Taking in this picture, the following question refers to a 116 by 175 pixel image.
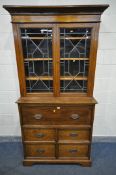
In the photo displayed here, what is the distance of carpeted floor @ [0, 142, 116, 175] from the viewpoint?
1.97 meters

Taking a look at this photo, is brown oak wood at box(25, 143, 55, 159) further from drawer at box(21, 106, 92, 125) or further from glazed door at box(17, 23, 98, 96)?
glazed door at box(17, 23, 98, 96)

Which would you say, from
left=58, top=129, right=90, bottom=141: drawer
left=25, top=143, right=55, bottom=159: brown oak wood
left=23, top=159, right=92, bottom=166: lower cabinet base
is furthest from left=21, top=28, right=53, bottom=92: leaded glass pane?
left=23, top=159, right=92, bottom=166: lower cabinet base

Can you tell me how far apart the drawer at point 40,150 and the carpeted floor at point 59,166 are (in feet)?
0.51

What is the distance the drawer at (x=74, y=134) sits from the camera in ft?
6.27

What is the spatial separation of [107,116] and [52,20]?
5.45ft

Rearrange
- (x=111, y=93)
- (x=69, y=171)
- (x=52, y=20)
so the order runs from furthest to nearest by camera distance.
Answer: (x=111, y=93)
(x=69, y=171)
(x=52, y=20)

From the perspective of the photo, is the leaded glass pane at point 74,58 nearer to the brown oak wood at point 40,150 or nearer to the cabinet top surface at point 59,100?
the cabinet top surface at point 59,100

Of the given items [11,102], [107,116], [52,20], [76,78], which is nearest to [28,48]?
[52,20]

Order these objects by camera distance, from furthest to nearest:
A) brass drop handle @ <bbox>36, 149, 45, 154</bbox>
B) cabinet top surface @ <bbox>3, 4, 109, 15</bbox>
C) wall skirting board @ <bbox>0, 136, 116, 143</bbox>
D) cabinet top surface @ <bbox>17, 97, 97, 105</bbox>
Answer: wall skirting board @ <bbox>0, 136, 116, 143</bbox>
brass drop handle @ <bbox>36, 149, 45, 154</bbox>
cabinet top surface @ <bbox>17, 97, 97, 105</bbox>
cabinet top surface @ <bbox>3, 4, 109, 15</bbox>

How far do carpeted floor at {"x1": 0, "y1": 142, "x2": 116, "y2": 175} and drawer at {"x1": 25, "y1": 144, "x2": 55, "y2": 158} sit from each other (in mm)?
157

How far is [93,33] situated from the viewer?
62.5 inches

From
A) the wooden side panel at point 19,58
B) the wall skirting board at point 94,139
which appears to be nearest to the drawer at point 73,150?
the wall skirting board at point 94,139

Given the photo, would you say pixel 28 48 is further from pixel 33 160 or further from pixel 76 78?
pixel 33 160

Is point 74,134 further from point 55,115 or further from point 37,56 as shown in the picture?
point 37,56
